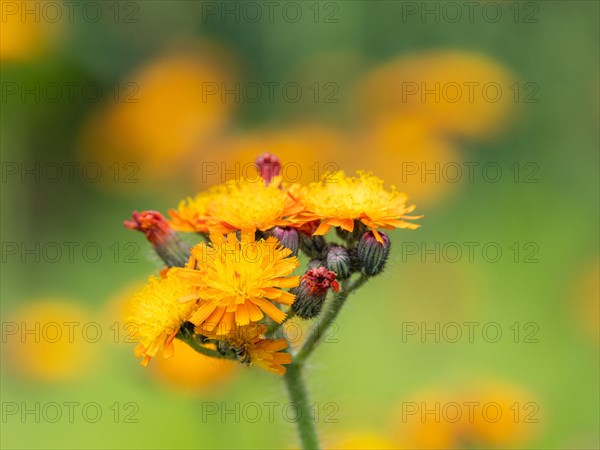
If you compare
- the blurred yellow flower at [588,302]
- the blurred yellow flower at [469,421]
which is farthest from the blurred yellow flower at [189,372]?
the blurred yellow flower at [588,302]

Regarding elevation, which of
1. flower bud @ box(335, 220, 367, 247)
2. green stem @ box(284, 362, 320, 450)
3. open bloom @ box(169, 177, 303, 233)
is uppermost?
open bloom @ box(169, 177, 303, 233)

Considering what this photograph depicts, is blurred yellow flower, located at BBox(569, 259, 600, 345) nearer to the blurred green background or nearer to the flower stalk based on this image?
the blurred green background

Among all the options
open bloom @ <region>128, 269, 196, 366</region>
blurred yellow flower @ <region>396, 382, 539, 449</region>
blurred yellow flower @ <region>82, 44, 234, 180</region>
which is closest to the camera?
open bloom @ <region>128, 269, 196, 366</region>

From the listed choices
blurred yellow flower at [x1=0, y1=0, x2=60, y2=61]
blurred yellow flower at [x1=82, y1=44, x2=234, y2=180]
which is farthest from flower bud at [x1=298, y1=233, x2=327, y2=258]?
blurred yellow flower at [x1=82, y1=44, x2=234, y2=180]

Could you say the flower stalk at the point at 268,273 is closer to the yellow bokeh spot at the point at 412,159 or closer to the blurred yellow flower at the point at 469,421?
the blurred yellow flower at the point at 469,421

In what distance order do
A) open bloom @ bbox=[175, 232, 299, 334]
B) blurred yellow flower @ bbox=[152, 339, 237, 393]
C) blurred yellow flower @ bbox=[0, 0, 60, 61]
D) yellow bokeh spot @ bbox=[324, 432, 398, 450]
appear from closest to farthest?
1. open bloom @ bbox=[175, 232, 299, 334]
2. yellow bokeh spot @ bbox=[324, 432, 398, 450]
3. blurred yellow flower @ bbox=[152, 339, 237, 393]
4. blurred yellow flower @ bbox=[0, 0, 60, 61]

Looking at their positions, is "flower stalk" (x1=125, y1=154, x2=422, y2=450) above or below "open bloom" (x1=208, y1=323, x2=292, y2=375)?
above

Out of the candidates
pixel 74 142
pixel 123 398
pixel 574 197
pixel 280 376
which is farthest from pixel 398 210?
pixel 74 142

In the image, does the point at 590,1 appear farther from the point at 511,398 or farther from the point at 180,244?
the point at 180,244
